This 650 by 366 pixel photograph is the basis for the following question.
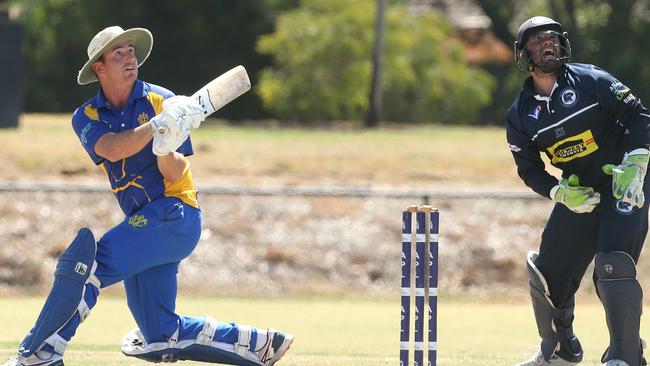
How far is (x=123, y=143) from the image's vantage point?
6715mm

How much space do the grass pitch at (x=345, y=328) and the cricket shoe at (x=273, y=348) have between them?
588 millimetres

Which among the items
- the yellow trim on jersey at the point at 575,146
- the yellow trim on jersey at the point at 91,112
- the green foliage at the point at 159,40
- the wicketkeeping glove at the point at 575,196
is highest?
the green foliage at the point at 159,40

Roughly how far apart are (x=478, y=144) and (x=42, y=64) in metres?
17.1

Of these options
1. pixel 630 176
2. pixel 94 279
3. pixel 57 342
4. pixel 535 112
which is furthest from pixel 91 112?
pixel 630 176

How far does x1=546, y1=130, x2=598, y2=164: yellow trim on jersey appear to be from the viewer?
24.0 ft

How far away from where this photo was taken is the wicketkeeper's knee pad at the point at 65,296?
6.72m

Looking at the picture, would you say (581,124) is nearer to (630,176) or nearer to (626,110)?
(626,110)

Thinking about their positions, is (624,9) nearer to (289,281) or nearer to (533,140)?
(289,281)

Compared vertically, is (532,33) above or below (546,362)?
above

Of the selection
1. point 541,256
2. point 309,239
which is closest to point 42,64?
point 309,239

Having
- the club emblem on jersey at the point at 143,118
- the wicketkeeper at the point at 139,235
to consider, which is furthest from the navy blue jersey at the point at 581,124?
the club emblem on jersey at the point at 143,118

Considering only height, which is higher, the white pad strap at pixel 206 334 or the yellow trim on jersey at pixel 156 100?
the yellow trim on jersey at pixel 156 100

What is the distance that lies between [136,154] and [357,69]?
21.8 meters

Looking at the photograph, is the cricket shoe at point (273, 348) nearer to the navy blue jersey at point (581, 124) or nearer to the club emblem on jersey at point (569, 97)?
the navy blue jersey at point (581, 124)
